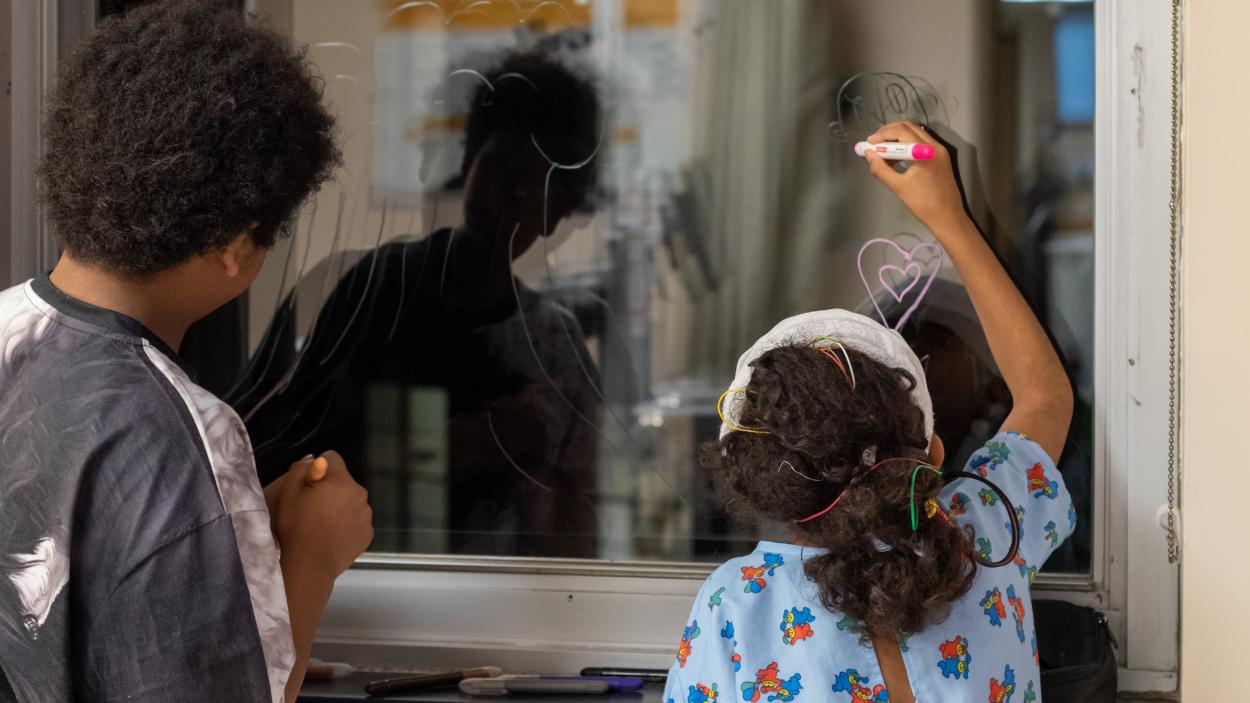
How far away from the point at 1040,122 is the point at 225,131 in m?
0.69

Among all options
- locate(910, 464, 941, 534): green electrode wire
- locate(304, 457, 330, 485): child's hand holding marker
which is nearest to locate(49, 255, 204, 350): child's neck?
locate(304, 457, 330, 485): child's hand holding marker

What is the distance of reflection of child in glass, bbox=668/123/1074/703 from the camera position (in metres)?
0.75

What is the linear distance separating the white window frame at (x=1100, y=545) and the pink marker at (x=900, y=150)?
0.17m

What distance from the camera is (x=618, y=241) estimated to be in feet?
3.65

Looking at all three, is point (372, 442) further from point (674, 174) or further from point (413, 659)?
point (674, 174)

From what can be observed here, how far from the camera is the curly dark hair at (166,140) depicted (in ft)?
2.22

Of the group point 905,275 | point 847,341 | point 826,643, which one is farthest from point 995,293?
point 826,643

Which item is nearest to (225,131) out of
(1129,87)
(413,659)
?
(413,659)

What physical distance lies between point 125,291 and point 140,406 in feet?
0.28

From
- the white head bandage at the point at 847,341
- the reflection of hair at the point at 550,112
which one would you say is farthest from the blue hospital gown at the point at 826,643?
the reflection of hair at the point at 550,112

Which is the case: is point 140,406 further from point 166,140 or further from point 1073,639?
point 1073,639

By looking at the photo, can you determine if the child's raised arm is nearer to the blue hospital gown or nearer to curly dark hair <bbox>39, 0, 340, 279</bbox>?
the blue hospital gown

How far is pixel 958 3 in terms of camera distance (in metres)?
1.03

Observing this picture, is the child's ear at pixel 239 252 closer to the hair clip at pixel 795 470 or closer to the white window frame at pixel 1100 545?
the hair clip at pixel 795 470
